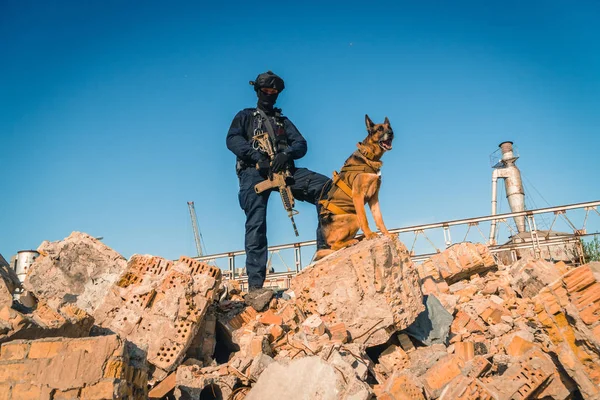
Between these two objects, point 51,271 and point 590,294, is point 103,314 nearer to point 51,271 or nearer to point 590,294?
point 51,271

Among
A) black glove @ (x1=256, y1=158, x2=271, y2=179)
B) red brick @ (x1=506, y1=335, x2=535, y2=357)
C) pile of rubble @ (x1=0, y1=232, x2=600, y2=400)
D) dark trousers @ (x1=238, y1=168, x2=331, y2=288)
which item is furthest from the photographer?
black glove @ (x1=256, y1=158, x2=271, y2=179)

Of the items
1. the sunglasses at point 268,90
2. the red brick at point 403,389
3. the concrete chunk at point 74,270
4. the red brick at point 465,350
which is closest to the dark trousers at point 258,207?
the sunglasses at point 268,90

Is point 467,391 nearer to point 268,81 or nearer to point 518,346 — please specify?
point 518,346

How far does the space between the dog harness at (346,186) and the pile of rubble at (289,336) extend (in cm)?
79

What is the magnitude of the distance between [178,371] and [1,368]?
1.38 m

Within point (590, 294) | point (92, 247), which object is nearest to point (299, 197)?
point (92, 247)

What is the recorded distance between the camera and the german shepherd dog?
505cm

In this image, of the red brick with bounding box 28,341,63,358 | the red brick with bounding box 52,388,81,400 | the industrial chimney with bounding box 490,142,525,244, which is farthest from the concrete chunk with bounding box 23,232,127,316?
the industrial chimney with bounding box 490,142,525,244

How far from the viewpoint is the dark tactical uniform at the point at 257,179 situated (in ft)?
18.0

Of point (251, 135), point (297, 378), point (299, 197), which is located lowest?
point (297, 378)

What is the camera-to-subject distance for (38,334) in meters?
2.70

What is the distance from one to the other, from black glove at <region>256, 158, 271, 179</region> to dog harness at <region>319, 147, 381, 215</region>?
34.7 inches

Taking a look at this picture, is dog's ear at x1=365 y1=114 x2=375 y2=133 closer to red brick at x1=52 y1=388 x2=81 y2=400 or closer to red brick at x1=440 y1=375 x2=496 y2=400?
red brick at x1=440 y1=375 x2=496 y2=400

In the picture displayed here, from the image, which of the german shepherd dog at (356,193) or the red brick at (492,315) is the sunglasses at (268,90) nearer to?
the german shepherd dog at (356,193)
